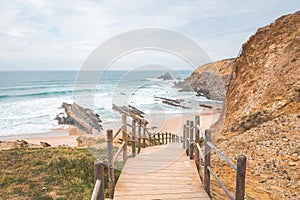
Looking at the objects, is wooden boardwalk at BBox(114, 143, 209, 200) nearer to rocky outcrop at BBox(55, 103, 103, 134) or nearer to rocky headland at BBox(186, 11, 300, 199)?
rocky headland at BBox(186, 11, 300, 199)

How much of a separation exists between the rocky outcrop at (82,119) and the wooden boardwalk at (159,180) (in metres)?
11.1

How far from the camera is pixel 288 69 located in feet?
30.3

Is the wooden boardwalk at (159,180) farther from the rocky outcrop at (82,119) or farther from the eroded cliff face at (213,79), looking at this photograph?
the eroded cliff face at (213,79)

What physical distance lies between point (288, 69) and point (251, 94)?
177 cm

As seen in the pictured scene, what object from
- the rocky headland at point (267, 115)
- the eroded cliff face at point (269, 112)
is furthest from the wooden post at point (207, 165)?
the eroded cliff face at point (269, 112)

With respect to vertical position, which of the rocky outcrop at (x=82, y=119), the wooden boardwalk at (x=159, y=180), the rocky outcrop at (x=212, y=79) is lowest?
the rocky outcrop at (x=82, y=119)

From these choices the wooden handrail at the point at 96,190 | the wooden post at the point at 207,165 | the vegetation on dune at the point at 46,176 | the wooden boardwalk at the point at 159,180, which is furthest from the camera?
the vegetation on dune at the point at 46,176

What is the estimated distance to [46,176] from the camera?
5.21 metres

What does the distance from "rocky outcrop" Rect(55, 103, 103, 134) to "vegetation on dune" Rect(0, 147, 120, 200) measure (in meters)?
9.46

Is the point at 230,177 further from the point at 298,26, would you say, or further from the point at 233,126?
the point at 298,26

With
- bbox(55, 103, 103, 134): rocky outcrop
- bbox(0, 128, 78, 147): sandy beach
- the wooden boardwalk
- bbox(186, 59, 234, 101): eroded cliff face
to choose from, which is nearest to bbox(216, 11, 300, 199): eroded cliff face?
the wooden boardwalk

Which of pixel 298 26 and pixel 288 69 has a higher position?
pixel 298 26

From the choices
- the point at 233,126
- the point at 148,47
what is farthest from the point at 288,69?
the point at 148,47

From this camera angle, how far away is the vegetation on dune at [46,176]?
4.43 metres
